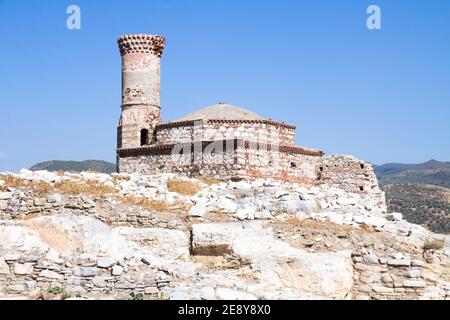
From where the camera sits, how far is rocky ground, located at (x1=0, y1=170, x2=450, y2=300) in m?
10.5

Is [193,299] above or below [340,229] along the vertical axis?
below

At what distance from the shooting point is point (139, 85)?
78.4 feet

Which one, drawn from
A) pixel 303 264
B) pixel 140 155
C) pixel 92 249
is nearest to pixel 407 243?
pixel 303 264

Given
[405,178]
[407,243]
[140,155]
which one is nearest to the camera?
[407,243]

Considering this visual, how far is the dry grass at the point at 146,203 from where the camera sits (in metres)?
14.4

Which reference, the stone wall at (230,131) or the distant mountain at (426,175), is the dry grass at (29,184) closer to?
the stone wall at (230,131)

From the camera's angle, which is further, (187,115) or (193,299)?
(187,115)

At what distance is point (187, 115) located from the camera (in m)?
23.9

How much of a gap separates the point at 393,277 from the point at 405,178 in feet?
359

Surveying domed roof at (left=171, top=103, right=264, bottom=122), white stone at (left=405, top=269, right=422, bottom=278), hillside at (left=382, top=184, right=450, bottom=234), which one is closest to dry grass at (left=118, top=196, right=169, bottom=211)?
white stone at (left=405, top=269, right=422, bottom=278)

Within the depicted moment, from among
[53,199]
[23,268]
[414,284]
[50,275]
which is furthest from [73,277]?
[414,284]

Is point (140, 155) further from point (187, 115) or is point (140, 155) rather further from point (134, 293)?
point (134, 293)

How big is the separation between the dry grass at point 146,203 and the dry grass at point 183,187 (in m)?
1.60

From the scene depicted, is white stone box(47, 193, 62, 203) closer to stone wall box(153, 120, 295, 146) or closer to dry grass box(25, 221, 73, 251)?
dry grass box(25, 221, 73, 251)
